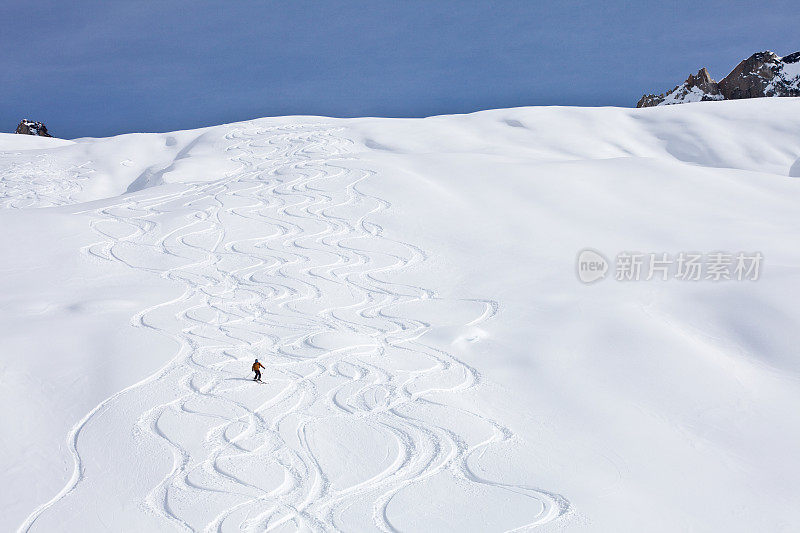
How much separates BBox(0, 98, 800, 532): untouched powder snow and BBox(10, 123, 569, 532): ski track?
1.4 inches

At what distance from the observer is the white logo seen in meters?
9.94

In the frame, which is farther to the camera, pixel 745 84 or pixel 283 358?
pixel 745 84

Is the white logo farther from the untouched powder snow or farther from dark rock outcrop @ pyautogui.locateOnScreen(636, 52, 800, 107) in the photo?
dark rock outcrop @ pyautogui.locateOnScreen(636, 52, 800, 107)

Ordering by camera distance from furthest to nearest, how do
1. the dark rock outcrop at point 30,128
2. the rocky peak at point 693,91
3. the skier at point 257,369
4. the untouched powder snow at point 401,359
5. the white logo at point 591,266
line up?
the rocky peak at point 693,91 < the dark rock outcrop at point 30,128 < the white logo at point 591,266 < the skier at point 257,369 < the untouched powder snow at point 401,359

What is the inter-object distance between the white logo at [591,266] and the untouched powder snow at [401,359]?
0.23m

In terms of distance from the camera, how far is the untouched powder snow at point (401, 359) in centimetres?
532

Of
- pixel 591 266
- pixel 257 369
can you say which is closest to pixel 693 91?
pixel 591 266

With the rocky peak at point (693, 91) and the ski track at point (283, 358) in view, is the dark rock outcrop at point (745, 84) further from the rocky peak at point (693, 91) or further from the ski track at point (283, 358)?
the ski track at point (283, 358)

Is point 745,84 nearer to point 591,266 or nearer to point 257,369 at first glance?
point 591,266

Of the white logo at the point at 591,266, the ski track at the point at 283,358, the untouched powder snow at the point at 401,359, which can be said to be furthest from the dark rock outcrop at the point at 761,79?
the ski track at the point at 283,358

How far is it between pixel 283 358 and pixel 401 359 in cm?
149

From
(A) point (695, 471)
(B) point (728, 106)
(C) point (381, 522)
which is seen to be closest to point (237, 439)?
(C) point (381, 522)

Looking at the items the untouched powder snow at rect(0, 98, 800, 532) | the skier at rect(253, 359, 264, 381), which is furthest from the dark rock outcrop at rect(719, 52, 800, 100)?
the skier at rect(253, 359, 264, 381)

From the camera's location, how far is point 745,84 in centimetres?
7781
